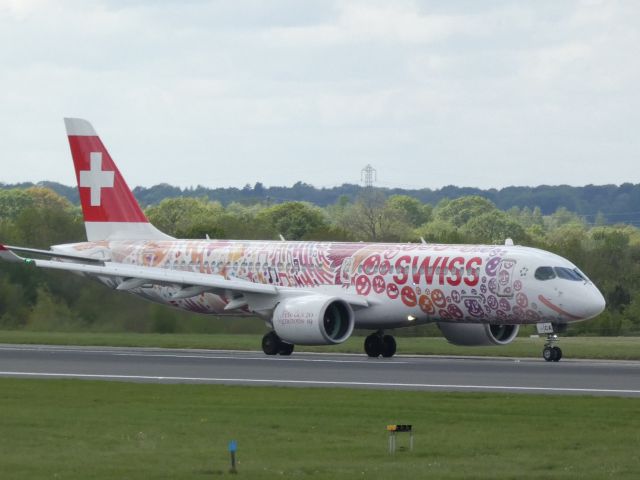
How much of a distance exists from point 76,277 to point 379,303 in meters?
16.4

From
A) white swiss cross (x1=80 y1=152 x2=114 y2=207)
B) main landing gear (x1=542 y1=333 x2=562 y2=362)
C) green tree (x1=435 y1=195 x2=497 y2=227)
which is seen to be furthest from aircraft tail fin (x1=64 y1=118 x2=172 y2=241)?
green tree (x1=435 y1=195 x2=497 y2=227)

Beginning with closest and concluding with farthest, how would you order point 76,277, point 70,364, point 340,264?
point 70,364
point 340,264
point 76,277

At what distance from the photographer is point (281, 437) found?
72.1ft

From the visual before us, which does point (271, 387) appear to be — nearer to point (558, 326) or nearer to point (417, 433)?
point (417, 433)

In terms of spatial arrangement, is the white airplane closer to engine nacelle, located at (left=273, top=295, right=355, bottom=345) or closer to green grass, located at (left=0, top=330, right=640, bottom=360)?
engine nacelle, located at (left=273, top=295, right=355, bottom=345)

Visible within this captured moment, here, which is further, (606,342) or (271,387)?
(606,342)

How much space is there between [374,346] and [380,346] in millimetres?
212

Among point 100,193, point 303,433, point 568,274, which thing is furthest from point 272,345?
point 303,433

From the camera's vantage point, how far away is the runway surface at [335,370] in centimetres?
3142

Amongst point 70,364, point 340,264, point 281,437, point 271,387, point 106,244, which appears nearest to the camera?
point 281,437

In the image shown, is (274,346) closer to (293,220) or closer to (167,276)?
(167,276)

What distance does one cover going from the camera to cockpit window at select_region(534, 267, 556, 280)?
40.5m

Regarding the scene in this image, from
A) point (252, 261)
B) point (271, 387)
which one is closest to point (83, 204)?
point (252, 261)

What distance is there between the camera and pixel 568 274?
4066 centimetres
